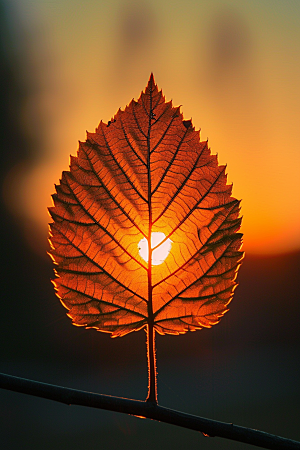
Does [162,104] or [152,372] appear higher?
[162,104]

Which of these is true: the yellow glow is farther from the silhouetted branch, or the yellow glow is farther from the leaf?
the silhouetted branch

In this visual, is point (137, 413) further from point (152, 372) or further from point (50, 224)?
point (50, 224)

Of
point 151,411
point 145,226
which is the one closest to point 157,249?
point 145,226

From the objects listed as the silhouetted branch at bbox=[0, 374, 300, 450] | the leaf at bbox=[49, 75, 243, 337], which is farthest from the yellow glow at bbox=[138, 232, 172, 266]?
the silhouetted branch at bbox=[0, 374, 300, 450]

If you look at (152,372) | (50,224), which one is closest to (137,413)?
(152,372)

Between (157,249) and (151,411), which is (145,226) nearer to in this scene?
(157,249)

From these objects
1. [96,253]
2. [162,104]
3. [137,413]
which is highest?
[162,104]
